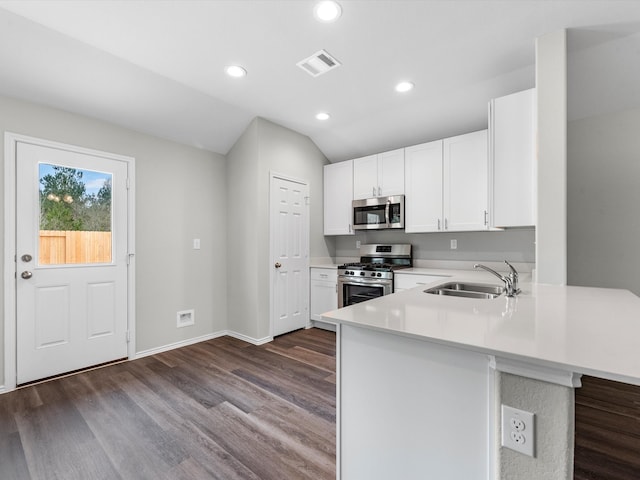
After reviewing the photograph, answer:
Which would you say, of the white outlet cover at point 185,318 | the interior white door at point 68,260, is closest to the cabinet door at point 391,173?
the white outlet cover at point 185,318

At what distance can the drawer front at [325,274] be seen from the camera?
3898 mm

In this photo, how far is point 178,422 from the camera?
2.01 metres

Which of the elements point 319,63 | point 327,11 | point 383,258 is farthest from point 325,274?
point 327,11

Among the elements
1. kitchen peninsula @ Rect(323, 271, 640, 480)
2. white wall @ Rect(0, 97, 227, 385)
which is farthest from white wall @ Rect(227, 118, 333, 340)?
kitchen peninsula @ Rect(323, 271, 640, 480)

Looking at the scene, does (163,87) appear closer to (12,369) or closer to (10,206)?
(10,206)

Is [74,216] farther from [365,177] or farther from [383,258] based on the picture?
[383,258]

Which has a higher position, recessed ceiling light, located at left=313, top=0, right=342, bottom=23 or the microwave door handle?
recessed ceiling light, located at left=313, top=0, right=342, bottom=23

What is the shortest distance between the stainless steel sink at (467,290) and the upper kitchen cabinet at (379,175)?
5.66ft

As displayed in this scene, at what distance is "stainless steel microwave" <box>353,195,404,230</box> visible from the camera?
12.1ft

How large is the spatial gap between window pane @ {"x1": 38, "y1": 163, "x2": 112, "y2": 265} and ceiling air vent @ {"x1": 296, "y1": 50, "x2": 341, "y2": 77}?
219cm

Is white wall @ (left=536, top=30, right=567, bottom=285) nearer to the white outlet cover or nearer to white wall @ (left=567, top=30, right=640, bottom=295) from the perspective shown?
white wall @ (left=567, top=30, right=640, bottom=295)

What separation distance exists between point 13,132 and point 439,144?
3973 mm

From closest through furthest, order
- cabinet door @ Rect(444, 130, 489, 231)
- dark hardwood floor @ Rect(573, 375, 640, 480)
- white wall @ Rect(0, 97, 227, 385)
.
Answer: dark hardwood floor @ Rect(573, 375, 640, 480)
white wall @ Rect(0, 97, 227, 385)
cabinet door @ Rect(444, 130, 489, 231)

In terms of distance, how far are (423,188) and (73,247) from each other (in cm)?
363
